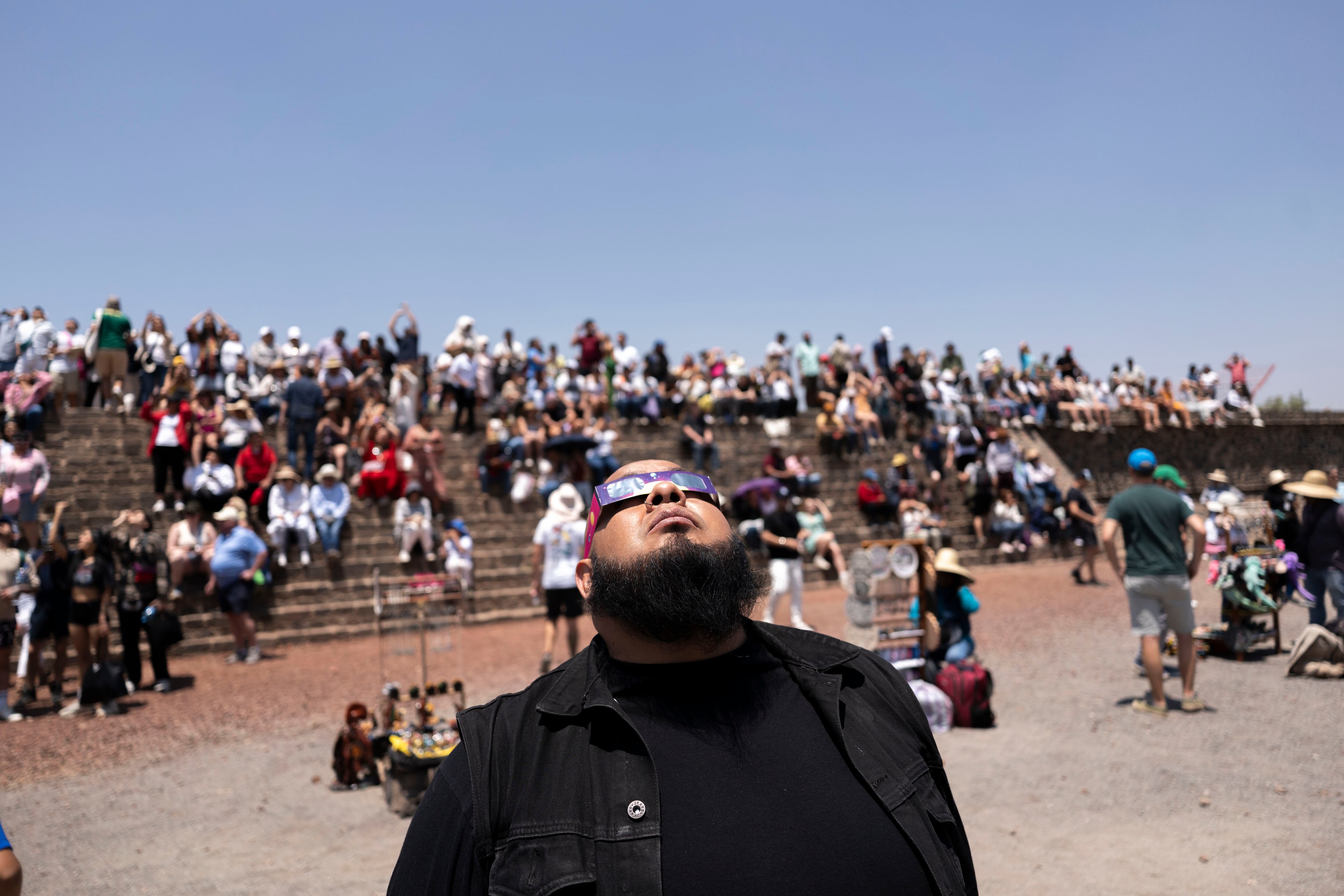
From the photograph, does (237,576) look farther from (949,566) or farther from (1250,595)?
(1250,595)

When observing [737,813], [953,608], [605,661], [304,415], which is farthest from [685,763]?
[304,415]

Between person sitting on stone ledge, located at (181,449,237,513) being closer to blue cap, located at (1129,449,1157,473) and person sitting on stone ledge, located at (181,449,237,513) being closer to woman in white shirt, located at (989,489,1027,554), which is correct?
blue cap, located at (1129,449,1157,473)

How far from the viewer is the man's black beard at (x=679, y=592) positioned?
1.69 m

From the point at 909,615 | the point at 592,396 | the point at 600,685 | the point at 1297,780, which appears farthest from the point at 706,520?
the point at 592,396

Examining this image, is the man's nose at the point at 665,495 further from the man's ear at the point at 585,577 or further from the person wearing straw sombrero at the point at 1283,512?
the person wearing straw sombrero at the point at 1283,512

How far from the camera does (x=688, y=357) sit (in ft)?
68.9

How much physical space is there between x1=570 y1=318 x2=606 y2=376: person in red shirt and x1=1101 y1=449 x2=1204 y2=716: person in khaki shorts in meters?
13.8

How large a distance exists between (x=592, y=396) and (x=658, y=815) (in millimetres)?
16318

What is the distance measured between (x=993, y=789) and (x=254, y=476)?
37.0 ft

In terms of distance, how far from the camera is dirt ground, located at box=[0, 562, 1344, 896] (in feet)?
15.2

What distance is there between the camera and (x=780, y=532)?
998 centimetres

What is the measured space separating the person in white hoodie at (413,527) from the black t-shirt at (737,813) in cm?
1231

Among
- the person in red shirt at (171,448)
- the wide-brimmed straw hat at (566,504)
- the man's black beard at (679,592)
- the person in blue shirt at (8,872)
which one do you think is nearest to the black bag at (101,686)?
the wide-brimmed straw hat at (566,504)

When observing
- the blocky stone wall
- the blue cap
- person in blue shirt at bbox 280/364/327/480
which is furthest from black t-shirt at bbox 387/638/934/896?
the blocky stone wall
